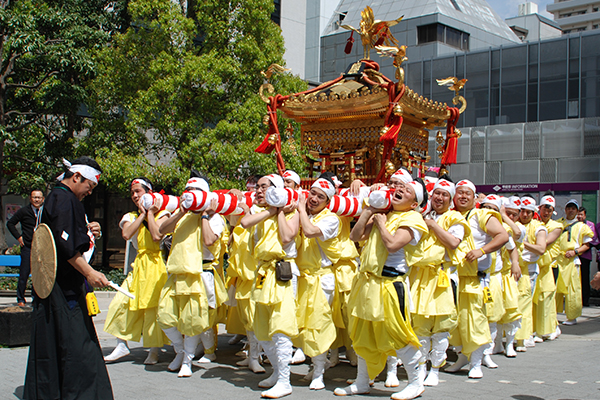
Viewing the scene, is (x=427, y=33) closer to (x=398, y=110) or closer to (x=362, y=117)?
(x=362, y=117)

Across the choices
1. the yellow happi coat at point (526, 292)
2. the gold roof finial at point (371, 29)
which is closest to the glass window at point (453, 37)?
the gold roof finial at point (371, 29)

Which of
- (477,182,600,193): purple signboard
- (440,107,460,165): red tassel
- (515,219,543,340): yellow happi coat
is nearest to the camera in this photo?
(515,219,543,340): yellow happi coat

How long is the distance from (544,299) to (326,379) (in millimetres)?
3719

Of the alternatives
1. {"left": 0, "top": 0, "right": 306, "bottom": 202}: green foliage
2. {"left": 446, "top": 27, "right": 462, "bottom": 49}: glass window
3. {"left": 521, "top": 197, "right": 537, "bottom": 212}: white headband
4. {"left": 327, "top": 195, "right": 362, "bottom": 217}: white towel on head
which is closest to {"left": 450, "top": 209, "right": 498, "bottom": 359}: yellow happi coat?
{"left": 327, "top": 195, "right": 362, "bottom": 217}: white towel on head

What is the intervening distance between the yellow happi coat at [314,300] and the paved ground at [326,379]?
1.37 ft

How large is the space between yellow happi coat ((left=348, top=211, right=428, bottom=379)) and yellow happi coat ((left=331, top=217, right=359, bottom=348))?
2.93 feet

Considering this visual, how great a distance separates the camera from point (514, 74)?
24.6m

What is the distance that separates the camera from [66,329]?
4.05 metres

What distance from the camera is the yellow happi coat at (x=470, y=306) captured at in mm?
5734

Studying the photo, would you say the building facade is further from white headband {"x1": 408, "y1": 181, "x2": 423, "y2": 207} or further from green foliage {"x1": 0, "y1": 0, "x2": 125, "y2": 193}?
white headband {"x1": 408, "y1": 181, "x2": 423, "y2": 207}

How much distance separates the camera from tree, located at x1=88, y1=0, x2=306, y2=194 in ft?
41.5

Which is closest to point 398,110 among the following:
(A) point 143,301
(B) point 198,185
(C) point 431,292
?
(C) point 431,292

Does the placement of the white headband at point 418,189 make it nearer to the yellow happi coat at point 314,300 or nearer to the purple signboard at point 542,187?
the yellow happi coat at point 314,300

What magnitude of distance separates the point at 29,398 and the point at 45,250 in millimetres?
1000
